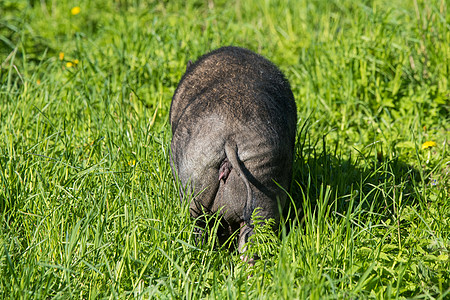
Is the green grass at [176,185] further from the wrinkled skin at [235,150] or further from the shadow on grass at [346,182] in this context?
the wrinkled skin at [235,150]

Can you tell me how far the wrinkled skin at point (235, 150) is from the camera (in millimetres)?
3072

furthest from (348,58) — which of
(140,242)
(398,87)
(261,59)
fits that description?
(140,242)

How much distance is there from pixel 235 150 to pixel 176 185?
70 centimetres

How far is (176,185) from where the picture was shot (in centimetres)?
355

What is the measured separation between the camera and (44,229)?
11.3 ft

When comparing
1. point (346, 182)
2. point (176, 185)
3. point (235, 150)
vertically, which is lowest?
point (346, 182)

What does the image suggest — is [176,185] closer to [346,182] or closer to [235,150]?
[235,150]

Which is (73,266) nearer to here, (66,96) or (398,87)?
(66,96)

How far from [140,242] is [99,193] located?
61cm

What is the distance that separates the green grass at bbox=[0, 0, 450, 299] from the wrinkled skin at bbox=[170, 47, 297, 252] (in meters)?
0.18

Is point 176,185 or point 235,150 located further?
point 176,185

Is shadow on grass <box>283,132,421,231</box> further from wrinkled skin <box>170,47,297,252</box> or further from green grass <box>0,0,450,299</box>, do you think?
wrinkled skin <box>170,47,297,252</box>

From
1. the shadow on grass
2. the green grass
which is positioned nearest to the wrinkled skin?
the green grass

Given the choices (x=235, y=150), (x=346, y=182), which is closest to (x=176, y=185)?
(x=235, y=150)
